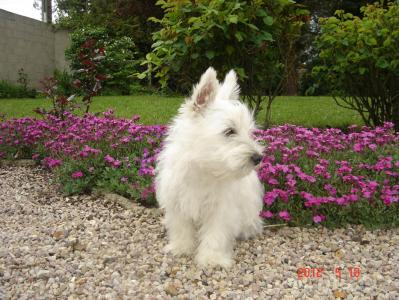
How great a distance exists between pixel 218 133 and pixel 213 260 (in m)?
1.07

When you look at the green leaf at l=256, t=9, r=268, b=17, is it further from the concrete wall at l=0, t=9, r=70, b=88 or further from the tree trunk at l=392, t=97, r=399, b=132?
the concrete wall at l=0, t=9, r=70, b=88

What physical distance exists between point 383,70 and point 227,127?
19.0ft

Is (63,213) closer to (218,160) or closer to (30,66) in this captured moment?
(218,160)

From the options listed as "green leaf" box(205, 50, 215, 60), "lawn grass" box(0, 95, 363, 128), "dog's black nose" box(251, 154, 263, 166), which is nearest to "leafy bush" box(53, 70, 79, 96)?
"lawn grass" box(0, 95, 363, 128)

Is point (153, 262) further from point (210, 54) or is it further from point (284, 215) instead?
point (210, 54)

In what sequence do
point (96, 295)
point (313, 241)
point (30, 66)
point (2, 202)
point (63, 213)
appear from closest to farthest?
point (96, 295), point (313, 241), point (63, 213), point (2, 202), point (30, 66)

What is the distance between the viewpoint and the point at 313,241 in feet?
13.7

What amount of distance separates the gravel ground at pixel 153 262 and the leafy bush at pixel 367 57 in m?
4.01

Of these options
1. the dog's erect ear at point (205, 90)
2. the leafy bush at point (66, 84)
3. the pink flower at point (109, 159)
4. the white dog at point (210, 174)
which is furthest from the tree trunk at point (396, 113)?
the leafy bush at point (66, 84)

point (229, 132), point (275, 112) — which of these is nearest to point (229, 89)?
point (229, 132)

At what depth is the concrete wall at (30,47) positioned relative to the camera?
1972cm

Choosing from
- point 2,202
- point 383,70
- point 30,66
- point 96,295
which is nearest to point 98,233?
point 96,295

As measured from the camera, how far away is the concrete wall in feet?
64.7

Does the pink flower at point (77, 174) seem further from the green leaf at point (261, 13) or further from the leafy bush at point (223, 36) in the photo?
the green leaf at point (261, 13)
